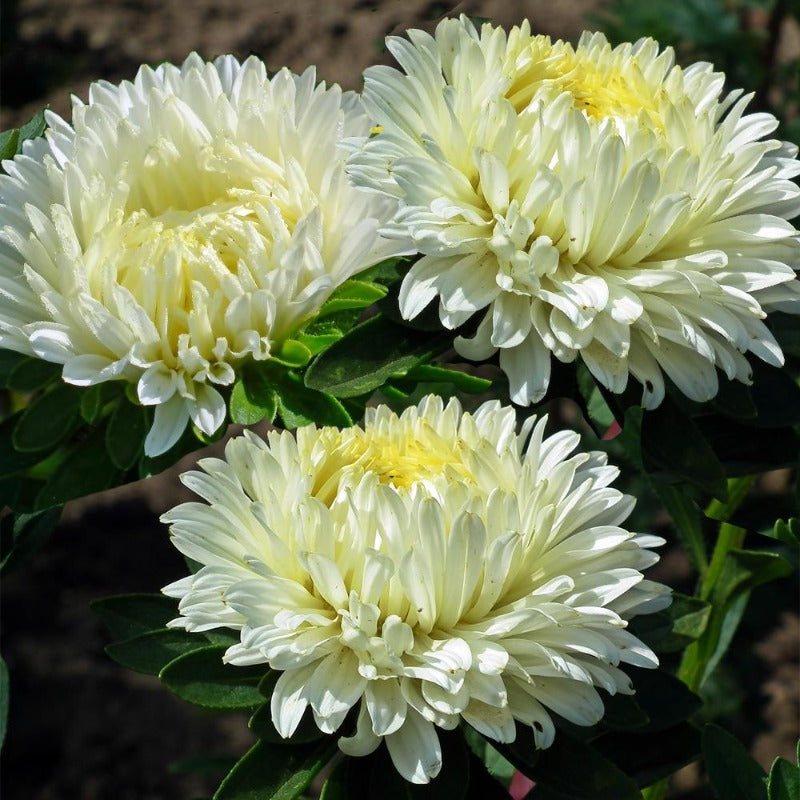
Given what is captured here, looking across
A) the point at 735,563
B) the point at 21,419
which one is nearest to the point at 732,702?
the point at 735,563

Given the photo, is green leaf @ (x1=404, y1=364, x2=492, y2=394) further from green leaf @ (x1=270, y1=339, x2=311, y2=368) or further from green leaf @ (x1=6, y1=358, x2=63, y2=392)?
green leaf @ (x1=6, y1=358, x2=63, y2=392)

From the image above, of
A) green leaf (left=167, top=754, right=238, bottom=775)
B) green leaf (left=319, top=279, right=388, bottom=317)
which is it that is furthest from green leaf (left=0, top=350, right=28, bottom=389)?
green leaf (left=167, top=754, right=238, bottom=775)

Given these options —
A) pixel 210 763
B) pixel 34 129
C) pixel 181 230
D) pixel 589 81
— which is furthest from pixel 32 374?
pixel 210 763

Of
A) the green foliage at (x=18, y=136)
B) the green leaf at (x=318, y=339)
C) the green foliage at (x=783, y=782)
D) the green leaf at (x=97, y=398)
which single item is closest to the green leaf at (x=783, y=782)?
the green foliage at (x=783, y=782)

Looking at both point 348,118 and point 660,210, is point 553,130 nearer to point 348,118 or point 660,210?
point 660,210

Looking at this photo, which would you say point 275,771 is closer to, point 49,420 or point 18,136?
point 49,420

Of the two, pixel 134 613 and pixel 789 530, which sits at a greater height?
pixel 789 530

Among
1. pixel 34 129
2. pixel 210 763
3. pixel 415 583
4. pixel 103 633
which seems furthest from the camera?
pixel 103 633
